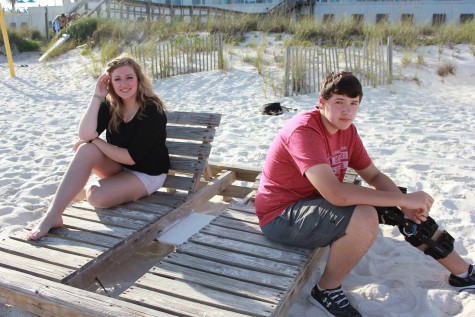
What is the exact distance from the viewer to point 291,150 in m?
2.42

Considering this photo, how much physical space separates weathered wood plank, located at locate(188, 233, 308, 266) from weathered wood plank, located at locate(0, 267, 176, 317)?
72 cm

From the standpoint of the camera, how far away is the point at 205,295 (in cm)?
216

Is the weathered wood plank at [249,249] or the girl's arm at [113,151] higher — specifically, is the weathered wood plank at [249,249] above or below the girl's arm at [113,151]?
below

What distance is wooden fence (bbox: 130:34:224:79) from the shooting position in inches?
425

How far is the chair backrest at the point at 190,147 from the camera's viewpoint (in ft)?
12.1

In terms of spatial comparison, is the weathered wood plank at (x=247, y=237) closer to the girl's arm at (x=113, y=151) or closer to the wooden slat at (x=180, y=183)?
the wooden slat at (x=180, y=183)

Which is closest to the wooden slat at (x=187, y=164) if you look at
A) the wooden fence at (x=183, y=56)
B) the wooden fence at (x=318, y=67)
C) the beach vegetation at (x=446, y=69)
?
the wooden fence at (x=318, y=67)

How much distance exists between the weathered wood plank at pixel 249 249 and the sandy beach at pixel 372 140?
0.29 metres

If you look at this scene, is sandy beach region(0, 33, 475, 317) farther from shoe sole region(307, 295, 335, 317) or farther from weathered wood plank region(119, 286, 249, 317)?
weathered wood plank region(119, 286, 249, 317)

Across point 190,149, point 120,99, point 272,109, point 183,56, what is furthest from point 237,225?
point 183,56

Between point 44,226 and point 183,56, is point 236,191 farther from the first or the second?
point 183,56

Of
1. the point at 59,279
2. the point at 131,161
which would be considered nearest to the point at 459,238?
the point at 131,161

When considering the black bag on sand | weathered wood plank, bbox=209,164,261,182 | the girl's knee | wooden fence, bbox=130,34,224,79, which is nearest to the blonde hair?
the girl's knee

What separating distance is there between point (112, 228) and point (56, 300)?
0.83 meters
